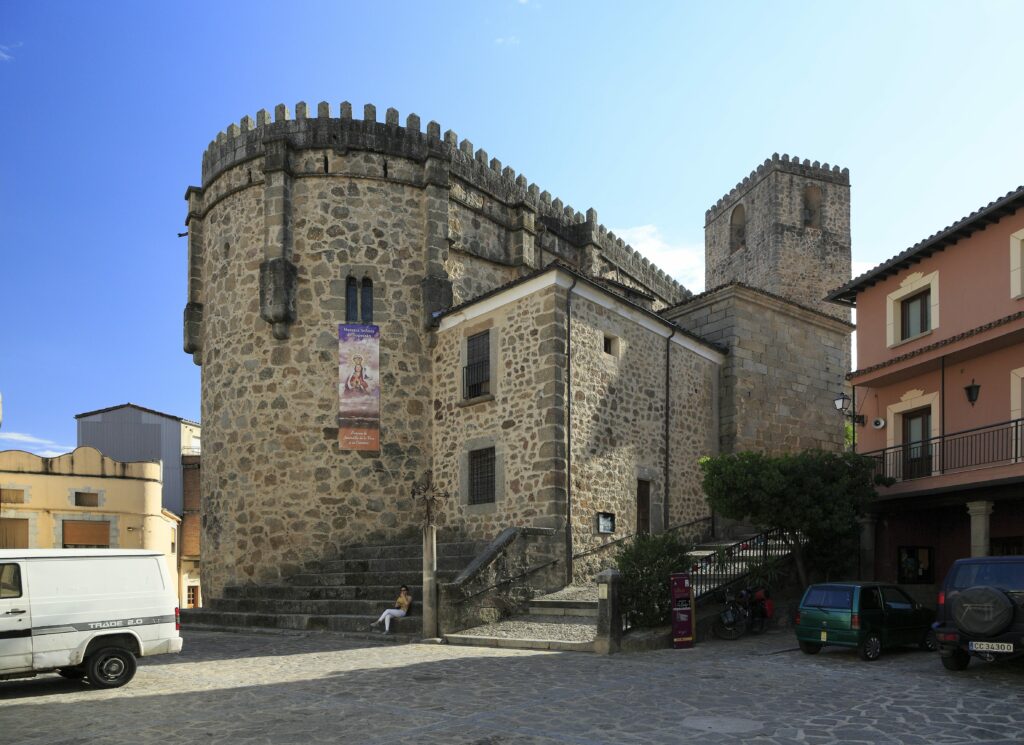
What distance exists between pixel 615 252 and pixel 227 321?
522 inches

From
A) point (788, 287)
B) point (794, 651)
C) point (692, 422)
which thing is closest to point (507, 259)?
point (692, 422)

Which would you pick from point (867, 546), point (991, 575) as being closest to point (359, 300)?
point (867, 546)

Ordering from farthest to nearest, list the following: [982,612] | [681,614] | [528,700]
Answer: [681,614]
[982,612]
[528,700]

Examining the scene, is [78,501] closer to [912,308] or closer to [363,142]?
[363,142]

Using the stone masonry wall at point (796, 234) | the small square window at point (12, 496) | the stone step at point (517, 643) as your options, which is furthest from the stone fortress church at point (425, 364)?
the stone masonry wall at point (796, 234)

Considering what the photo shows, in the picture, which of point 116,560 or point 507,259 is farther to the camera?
point 507,259

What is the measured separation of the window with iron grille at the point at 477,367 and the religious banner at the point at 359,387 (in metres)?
2.32

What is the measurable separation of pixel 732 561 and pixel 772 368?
9271mm

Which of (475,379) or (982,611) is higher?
(475,379)

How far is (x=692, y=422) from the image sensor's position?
2188cm

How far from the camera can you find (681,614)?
14.0 meters

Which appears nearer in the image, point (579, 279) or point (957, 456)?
point (957, 456)

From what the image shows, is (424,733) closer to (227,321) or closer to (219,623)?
(219,623)

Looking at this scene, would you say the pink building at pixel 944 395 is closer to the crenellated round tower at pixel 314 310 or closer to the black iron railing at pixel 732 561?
the black iron railing at pixel 732 561
